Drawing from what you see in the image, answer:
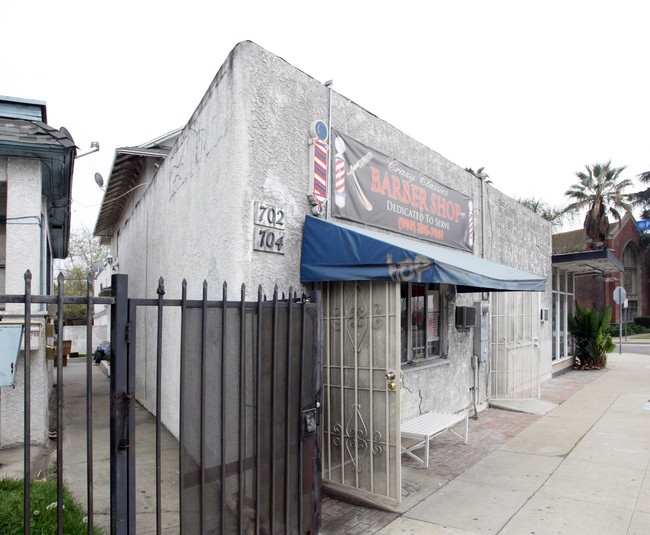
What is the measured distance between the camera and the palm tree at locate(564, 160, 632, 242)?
31953 millimetres

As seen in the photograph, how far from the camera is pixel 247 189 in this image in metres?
4.84

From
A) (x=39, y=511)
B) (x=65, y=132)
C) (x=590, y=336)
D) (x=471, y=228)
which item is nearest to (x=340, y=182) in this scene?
(x=65, y=132)

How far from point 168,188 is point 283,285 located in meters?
3.35

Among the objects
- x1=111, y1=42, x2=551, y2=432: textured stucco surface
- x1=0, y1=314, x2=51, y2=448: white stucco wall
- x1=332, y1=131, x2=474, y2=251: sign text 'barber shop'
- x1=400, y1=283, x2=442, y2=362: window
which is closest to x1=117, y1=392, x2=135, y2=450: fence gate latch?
x1=111, y1=42, x2=551, y2=432: textured stucco surface

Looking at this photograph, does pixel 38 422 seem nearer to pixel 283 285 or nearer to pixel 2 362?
pixel 2 362

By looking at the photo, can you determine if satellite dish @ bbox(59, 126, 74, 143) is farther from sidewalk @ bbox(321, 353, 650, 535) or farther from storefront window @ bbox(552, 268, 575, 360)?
storefront window @ bbox(552, 268, 575, 360)

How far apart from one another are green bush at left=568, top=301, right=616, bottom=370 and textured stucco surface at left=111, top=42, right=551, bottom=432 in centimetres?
729

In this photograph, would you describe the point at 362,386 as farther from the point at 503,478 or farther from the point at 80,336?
the point at 80,336

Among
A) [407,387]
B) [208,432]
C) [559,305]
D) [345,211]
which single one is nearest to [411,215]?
[345,211]

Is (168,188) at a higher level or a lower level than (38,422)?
higher

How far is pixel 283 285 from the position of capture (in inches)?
204

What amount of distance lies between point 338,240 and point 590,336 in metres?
12.5

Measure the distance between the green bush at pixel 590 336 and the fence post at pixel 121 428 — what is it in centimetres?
1437

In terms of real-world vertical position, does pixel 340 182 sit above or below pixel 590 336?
above
